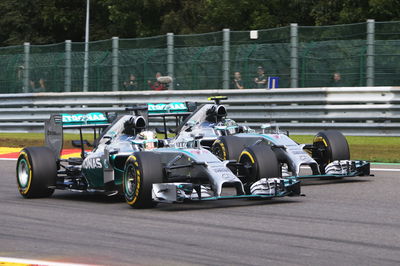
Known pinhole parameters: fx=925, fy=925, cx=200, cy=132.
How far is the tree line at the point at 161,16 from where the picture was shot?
35.0 metres

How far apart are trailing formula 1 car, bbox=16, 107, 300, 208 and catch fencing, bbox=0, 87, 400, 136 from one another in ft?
20.9

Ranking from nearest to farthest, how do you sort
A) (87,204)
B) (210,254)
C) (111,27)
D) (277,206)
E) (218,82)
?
(210,254) < (277,206) < (87,204) < (218,82) < (111,27)

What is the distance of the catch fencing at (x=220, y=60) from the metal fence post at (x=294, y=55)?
0.07 ft

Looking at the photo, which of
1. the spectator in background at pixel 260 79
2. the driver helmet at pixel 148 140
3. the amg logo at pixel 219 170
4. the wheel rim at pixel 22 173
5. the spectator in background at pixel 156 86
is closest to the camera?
the amg logo at pixel 219 170

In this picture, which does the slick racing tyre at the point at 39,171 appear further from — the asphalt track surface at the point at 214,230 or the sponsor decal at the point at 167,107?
the sponsor decal at the point at 167,107

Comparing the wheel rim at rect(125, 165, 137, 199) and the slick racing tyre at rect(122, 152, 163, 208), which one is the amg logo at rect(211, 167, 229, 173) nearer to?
the slick racing tyre at rect(122, 152, 163, 208)

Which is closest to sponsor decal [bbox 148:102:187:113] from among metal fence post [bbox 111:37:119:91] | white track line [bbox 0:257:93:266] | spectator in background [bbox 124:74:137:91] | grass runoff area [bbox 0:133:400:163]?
grass runoff area [bbox 0:133:400:163]

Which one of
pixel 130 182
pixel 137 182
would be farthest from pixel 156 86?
pixel 137 182

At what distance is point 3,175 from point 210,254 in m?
8.42

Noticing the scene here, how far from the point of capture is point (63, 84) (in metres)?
22.5

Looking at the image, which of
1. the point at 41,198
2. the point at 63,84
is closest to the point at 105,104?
the point at 63,84

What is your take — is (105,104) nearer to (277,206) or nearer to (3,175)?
(3,175)

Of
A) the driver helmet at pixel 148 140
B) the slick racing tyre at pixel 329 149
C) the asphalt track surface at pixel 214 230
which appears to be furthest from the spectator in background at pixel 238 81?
the driver helmet at pixel 148 140

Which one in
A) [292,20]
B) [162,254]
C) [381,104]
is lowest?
[162,254]
